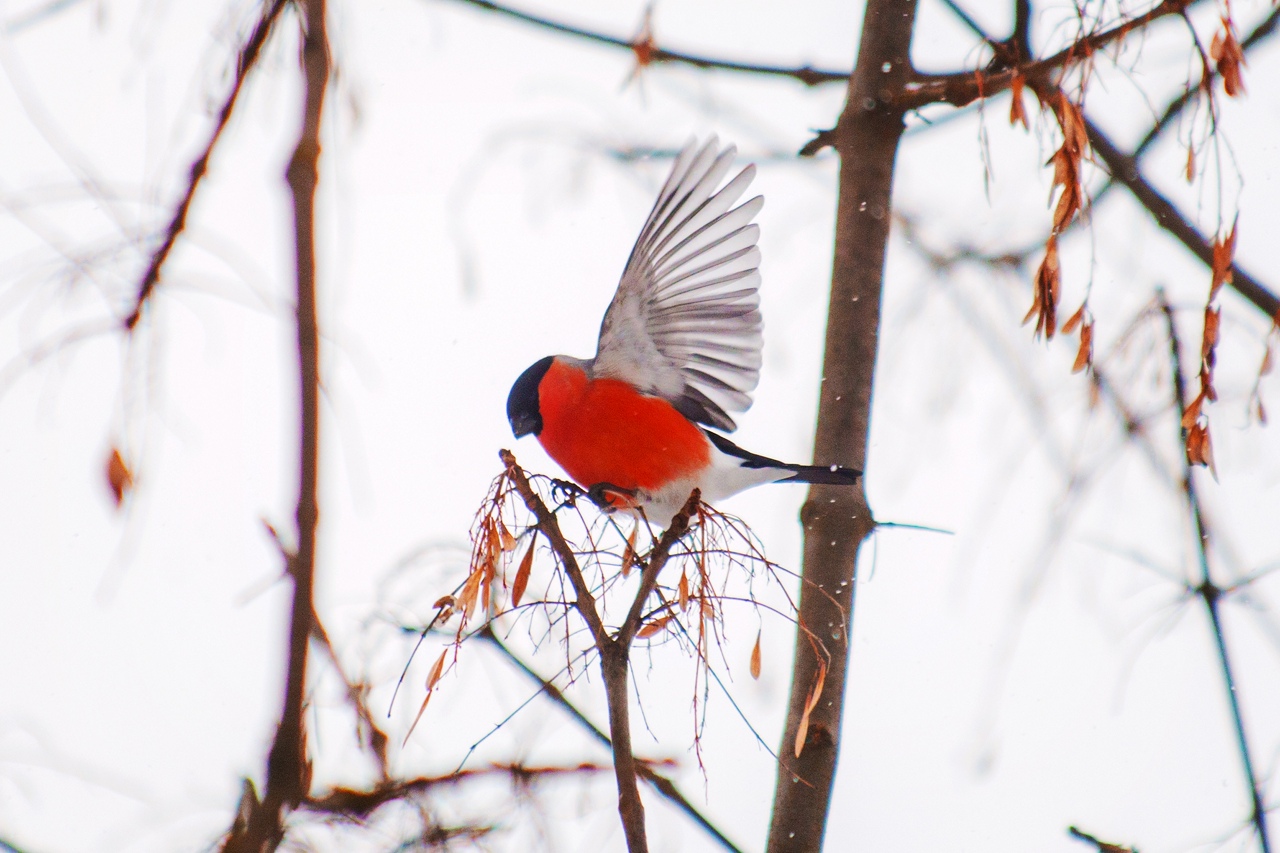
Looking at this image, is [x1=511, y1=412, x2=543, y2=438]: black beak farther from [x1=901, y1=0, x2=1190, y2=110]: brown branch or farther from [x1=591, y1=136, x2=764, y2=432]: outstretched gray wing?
[x1=901, y1=0, x2=1190, y2=110]: brown branch

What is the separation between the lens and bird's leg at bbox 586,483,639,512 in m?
1.50

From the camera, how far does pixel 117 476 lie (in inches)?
37.1

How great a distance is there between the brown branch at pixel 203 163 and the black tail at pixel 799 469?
2.47ft

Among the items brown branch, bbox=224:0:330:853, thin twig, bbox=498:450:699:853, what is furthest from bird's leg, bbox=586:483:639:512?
brown branch, bbox=224:0:330:853

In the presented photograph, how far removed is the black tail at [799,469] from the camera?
1281 millimetres

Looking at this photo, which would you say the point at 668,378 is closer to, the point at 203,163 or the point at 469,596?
the point at 469,596

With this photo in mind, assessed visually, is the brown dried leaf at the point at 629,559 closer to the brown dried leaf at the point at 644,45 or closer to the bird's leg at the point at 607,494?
the bird's leg at the point at 607,494

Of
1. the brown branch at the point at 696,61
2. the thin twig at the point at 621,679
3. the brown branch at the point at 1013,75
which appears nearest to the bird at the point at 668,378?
the brown branch at the point at 696,61

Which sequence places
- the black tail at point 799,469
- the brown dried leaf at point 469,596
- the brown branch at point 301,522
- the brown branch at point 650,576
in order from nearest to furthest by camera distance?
1. the brown branch at point 301,522
2. the brown branch at point 650,576
3. the brown dried leaf at point 469,596
4. the black tail at point 799,469

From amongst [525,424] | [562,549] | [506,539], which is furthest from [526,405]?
[562,549]

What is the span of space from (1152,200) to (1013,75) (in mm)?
524

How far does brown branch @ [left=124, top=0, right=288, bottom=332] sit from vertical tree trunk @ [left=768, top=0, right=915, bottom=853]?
0.65 m

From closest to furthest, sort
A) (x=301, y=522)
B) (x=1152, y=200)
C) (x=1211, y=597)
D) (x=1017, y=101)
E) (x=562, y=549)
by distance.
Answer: (x=301, y=522), (x=562, y=549), (x=1017, y=101), (x=1211, y=597), (x=1152, y=200)

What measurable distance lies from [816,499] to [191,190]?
2.56ft
